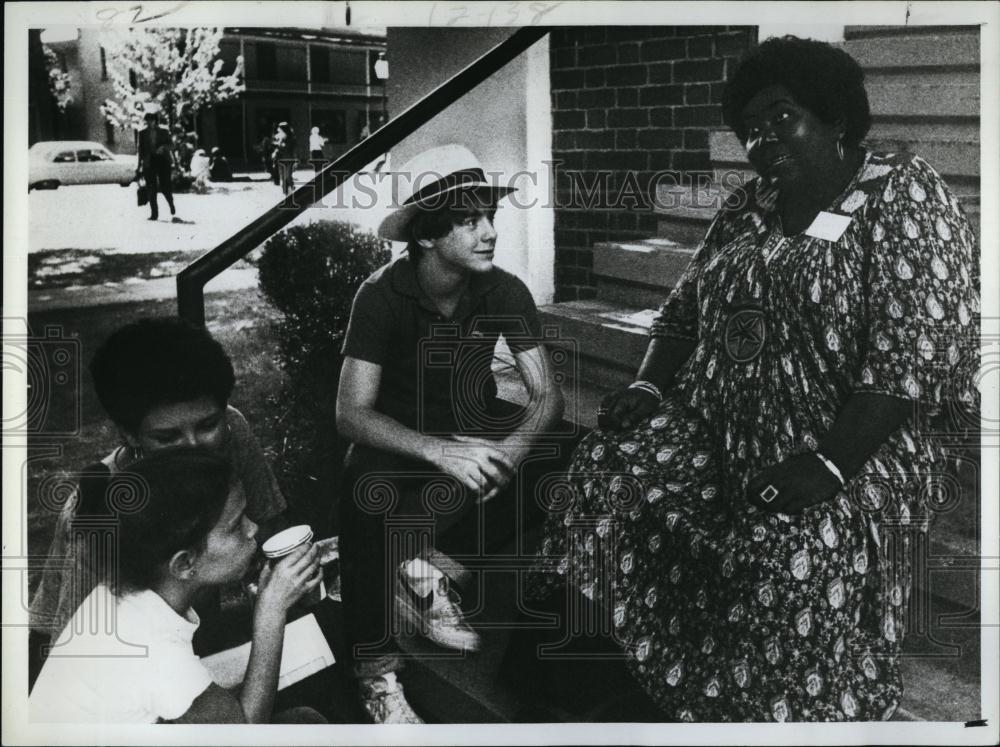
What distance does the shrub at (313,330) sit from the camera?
311cm

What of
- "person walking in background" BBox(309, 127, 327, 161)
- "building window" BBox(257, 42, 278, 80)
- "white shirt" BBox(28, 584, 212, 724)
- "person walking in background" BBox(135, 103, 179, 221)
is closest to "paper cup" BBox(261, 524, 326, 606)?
"white shirt" BBox(28, 584, 212, 724)

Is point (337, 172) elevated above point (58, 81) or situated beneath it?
situated beneath

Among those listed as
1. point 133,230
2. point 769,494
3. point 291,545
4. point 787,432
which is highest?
point 133,230

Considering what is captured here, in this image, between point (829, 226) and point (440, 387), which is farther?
point (440, 387)

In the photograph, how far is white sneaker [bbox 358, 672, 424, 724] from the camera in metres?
3.14

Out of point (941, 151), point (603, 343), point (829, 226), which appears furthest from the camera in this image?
point (603, 343)

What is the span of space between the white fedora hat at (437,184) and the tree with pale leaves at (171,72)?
640 millimetres

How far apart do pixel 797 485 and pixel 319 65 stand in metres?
1.98

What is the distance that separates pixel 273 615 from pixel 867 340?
203 centimetres

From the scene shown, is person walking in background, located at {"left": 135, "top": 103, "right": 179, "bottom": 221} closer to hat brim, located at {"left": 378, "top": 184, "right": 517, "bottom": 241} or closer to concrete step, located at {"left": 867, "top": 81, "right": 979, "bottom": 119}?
hat brim, located at {"left": 378, "top": 184, "right": 517, "bottom": 241}

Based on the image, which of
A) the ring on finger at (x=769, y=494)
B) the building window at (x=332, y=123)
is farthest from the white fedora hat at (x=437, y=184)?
the ring on finger at (x=769, y=494)

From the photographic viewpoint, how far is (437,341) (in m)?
3.06

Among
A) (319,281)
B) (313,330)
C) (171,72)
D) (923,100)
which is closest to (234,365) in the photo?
(313,330)

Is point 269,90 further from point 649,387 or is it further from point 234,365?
point 649,387
